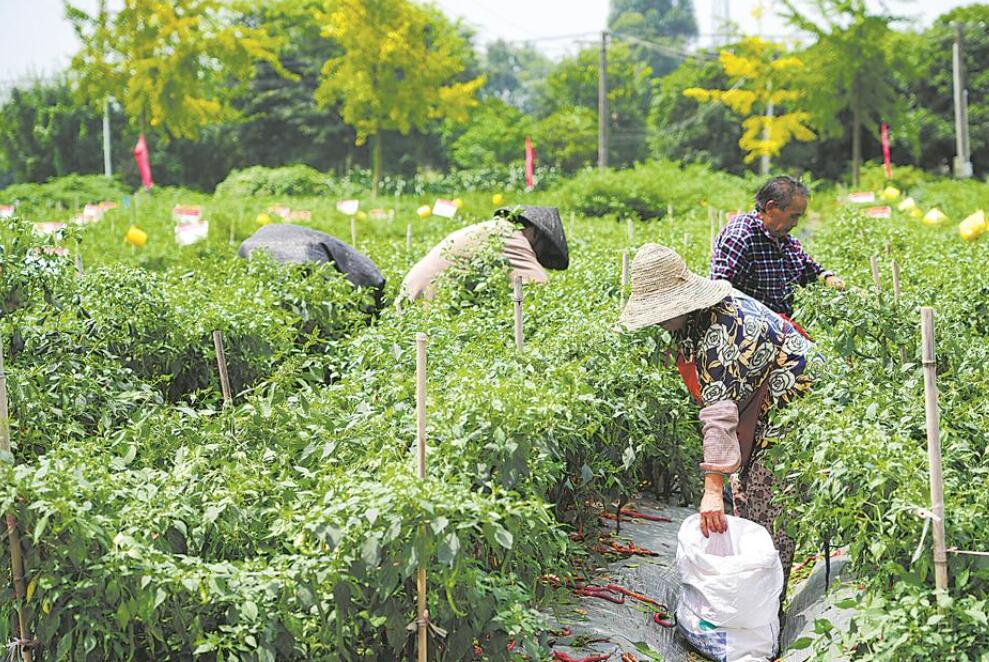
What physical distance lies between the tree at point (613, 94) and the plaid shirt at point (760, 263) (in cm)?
3316

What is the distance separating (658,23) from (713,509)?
92522mm

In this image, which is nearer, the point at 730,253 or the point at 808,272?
the point at 730,253

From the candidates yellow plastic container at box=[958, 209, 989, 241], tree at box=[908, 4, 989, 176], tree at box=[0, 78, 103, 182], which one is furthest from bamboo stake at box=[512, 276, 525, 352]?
tree at box=[0, 78, 103, 182]

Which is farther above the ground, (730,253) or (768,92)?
(768,92)

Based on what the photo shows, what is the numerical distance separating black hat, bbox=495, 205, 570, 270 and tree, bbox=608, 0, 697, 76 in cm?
7119

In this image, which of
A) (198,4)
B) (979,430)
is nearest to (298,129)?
(198,4)

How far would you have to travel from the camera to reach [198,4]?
18516mm

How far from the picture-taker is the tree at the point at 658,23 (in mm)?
76963

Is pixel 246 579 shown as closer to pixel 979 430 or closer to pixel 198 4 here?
pixel 979 430

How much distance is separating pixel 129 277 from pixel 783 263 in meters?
2.62

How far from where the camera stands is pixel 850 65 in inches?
779

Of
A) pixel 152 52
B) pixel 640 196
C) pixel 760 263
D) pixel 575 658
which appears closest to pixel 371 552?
pixel 575 658

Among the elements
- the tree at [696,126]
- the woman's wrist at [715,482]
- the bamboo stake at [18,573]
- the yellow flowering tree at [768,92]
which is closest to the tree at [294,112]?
the tree at [696,126]

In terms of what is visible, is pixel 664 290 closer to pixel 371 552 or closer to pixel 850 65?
pixel 371 552
